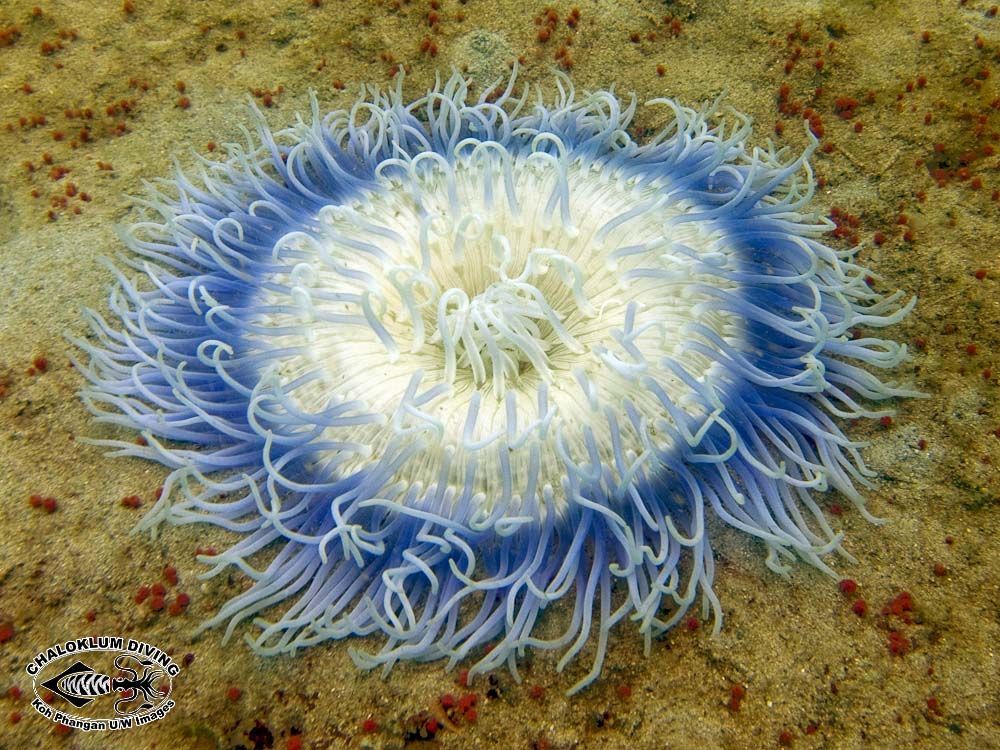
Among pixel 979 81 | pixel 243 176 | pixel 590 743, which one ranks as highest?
pixel 979 81

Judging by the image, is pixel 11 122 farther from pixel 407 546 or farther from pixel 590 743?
pixel 590 743

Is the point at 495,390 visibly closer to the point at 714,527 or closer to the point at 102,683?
the point at 714,527

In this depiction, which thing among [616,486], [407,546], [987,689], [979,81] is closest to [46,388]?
[407,546]

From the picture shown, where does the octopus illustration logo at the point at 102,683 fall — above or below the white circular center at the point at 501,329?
below

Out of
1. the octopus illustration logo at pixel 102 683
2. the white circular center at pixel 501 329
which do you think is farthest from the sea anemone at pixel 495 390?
the octopus illustration logo at pixel 102 683

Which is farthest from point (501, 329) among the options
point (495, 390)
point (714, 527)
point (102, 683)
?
point (102, 683)

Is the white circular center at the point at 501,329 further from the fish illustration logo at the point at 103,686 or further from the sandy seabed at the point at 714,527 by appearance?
the fish illustration logo at the point at 103,686
